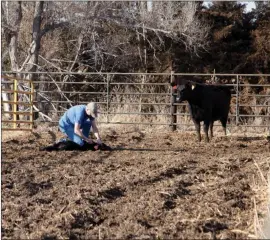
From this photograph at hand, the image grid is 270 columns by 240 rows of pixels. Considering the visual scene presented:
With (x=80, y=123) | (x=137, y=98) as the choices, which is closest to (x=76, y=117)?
(x=80, y=123)

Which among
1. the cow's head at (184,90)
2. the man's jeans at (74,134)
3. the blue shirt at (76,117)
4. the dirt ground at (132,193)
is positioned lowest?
the dirt ground at (132,193)

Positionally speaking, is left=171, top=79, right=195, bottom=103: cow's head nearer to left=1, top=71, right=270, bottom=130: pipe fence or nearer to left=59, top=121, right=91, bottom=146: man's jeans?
left=1, top=71, right=270, bottom=130: pipe fence

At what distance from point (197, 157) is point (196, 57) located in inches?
613

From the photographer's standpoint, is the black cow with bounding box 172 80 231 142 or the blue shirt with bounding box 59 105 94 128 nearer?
the blue shirt with bounding box 59 105 94 128

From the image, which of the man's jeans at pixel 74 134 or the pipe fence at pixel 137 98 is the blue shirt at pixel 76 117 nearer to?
the man's jeans at pixel 74 134

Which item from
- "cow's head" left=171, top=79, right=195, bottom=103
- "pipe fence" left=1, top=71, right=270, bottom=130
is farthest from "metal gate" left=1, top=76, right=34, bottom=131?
"cow's head" left=171, top=79, right=195, bottom=103

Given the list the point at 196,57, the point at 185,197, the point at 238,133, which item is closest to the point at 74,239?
the point at 185,197

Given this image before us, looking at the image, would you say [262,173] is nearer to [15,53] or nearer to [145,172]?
[145,172]

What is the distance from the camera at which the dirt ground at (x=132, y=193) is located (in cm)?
487

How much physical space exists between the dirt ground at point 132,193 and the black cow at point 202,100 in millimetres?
2316

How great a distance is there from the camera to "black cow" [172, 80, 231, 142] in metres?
12.2

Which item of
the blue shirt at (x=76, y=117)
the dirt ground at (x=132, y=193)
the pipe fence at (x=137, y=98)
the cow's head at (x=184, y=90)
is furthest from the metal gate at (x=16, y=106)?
the cow's head at (x=184, y=90)

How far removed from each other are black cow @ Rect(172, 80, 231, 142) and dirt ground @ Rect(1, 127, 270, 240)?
2316 mm

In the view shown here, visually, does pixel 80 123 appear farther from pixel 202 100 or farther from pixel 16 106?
pixel 16 106
